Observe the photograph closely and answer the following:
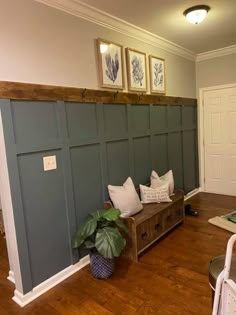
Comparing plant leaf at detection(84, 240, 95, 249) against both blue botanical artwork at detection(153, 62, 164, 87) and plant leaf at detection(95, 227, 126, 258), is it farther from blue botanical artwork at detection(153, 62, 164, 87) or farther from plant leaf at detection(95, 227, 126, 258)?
→ blue botanical artwork at detection(153, 62, 164, 87)

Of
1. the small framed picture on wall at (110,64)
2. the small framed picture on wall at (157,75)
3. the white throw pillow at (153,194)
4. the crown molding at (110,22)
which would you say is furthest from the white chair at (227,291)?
the small framed picture on wall at (157,75)

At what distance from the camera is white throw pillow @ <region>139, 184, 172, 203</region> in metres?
3.07

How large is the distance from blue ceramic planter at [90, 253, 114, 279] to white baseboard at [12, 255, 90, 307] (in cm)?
25

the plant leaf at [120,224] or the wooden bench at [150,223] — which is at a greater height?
the plant leaf at [120,224]

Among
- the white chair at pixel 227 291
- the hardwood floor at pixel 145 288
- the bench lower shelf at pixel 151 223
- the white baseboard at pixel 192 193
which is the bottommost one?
the hardwood floor at pixel 145 288

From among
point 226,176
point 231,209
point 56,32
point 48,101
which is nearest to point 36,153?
point 48,101

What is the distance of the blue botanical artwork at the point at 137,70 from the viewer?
10.3 feet

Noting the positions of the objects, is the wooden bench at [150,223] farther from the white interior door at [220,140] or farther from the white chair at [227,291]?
the white interior door at [220,140]

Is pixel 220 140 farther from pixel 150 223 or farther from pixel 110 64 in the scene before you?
pixel 110 64

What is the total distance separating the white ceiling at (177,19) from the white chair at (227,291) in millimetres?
2405

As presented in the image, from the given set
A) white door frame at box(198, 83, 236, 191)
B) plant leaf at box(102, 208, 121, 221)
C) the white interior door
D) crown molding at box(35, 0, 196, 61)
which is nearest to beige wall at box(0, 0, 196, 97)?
crown molding at box(35, 0, 196, 61)

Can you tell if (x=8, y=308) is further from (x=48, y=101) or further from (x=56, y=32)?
(x=56, y=32)

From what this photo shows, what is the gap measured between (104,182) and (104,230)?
2.22 feet

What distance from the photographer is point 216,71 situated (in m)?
4.41
